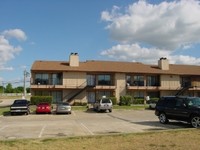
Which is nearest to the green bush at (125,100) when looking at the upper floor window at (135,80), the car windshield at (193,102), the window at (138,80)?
the upper floor window at (135,80)

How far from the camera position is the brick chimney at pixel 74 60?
5591cm

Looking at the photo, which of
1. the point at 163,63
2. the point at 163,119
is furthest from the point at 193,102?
the point at 163,63

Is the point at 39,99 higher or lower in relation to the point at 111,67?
lower

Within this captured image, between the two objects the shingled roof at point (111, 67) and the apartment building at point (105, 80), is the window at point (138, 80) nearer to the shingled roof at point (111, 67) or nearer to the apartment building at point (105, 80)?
the apartment building at point (105, 80)

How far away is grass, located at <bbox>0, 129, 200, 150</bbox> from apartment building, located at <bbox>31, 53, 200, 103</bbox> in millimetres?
38393

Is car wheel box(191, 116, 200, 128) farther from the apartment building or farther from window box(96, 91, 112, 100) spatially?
window box(96, 91, 112, 100)

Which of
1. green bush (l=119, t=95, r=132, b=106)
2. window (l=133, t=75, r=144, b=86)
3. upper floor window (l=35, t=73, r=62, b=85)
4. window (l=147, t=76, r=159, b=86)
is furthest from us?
window (l=147, t=76, r=159, b=86)

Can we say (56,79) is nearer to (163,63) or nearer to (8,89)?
(163,63)

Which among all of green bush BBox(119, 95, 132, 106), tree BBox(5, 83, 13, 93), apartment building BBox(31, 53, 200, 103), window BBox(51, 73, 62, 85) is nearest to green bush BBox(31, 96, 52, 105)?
apartment building BBox(31, 53, 200, 103)

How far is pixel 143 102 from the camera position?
5600 centimetres

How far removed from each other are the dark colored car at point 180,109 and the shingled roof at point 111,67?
103ft

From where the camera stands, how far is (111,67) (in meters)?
57.9

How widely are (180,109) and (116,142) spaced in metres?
9.02

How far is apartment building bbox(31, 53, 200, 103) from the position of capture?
54.0m
